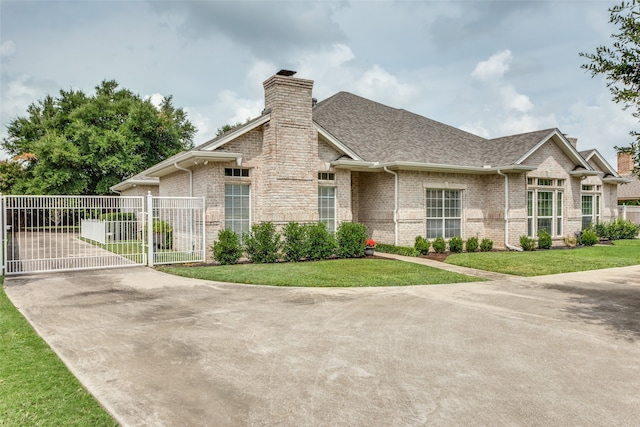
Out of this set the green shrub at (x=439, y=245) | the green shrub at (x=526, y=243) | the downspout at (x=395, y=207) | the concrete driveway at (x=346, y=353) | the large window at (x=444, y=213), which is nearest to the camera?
the concrete driveway at (x=346, y=353)

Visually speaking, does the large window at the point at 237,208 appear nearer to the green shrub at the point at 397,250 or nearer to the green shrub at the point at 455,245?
the green shrub at the point at 397,250

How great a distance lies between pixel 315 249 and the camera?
15.3m

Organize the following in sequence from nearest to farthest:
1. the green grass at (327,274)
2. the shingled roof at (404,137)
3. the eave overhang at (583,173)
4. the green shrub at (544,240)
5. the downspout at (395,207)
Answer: the green grass at (327,274) < the downspout at (395,207) < the shingled roof at (404,137) < the green shrub at (544,240) < the eave overhang at (583,173)

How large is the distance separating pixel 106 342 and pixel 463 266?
11.5 meters

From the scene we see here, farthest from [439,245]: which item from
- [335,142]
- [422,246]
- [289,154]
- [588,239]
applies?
[588,239]

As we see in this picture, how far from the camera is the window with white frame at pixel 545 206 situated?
20031 mm

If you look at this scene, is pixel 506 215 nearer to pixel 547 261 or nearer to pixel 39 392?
pixel 547 261

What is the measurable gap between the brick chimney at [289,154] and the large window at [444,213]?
551 cm

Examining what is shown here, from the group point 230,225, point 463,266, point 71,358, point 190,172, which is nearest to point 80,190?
point 190,172

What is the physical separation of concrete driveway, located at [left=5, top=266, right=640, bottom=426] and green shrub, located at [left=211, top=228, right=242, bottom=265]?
3.73 metres

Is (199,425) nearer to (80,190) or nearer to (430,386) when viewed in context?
(430,386)

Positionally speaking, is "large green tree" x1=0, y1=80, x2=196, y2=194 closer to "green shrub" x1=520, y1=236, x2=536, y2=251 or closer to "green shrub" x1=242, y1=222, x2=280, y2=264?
"green shrub" x1=242, y1=222, x2=280, y2=264

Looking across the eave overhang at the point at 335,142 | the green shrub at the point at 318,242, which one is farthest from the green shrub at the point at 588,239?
the green shrub at the point at 318,242

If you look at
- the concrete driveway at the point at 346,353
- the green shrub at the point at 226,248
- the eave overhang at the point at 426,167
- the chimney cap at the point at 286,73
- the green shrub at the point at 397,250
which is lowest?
the concrete driveway at the point at 346,353
